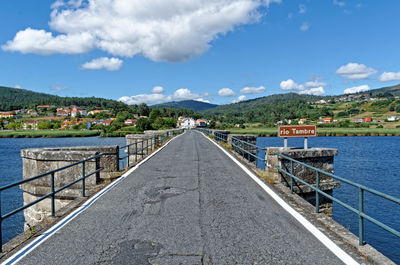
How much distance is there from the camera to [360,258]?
371 centimetres

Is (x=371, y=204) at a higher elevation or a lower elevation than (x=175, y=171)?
lower

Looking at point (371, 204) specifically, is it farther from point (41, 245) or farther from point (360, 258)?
point (41, 245)

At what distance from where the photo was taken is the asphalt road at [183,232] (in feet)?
12.3

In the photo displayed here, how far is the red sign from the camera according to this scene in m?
9.09

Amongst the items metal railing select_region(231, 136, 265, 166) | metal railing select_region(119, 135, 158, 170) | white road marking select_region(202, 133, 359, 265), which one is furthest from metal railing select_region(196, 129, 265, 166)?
metal railing select_region(119, 135, 158, 170)

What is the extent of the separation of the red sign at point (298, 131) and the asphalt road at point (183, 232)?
2.49 m

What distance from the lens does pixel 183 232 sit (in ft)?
15.2

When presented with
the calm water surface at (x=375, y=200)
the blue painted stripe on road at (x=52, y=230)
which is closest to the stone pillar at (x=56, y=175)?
the blue painted stripe on road at (x=52, y=230)

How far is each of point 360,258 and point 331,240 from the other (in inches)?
22.8

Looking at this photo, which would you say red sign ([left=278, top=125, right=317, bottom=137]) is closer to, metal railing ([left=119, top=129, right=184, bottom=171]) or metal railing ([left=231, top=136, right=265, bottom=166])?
metal railing ([left=231, top=136, right=265, bottom=166])

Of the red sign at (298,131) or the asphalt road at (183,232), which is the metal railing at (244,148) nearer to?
the red sign at (298,131)

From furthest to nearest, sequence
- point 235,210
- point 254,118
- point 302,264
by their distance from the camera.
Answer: point 254,118
point 235,210
point 302,264

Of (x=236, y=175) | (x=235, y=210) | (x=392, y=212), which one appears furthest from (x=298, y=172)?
(x=392, y=212)

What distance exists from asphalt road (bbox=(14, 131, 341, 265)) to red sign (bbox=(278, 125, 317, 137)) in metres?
2.49
